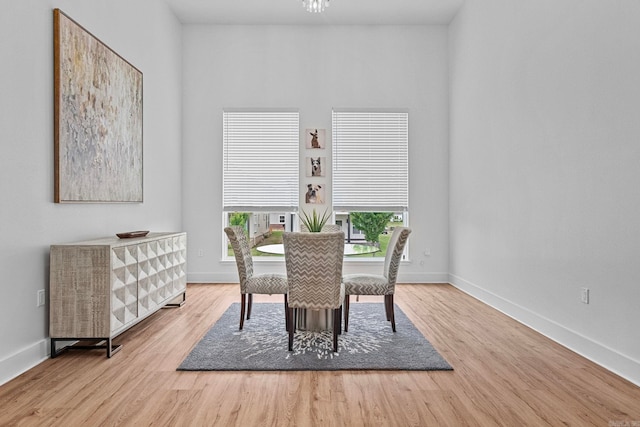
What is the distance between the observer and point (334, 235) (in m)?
2.94

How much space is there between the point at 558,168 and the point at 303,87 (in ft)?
12.7

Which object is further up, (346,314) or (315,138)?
(315,138)

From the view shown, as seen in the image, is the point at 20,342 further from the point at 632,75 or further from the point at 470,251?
the point at 470,251

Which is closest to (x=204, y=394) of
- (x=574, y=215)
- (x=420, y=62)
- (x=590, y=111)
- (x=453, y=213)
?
(x=574, y=215)

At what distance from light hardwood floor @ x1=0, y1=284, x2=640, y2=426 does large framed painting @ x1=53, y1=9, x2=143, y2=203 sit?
141 cm

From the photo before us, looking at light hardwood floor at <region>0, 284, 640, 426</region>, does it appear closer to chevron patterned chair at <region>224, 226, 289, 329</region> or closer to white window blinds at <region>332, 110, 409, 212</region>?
chevron patterned chair at <region>224, 226, 289, 329</region>

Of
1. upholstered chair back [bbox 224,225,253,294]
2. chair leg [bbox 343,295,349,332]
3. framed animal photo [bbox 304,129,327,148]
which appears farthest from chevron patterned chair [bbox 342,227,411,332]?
framed animal photo [bbox 304,129,327,148]

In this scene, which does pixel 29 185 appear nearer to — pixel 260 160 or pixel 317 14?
pixel 260 160

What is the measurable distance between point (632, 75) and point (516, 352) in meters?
2.14

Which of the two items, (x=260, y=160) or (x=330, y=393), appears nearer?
(x=330, y=393)

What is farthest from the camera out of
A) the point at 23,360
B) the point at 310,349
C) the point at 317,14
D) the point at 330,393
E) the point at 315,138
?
the point at 315,138

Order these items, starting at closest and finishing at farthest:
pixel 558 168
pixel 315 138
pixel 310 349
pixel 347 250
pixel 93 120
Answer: pixel 310 349, pixel 558 168, pixel 93 120, pixel 347 250, pixel 315 138

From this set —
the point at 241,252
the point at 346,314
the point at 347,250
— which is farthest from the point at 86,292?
the point at 347,250

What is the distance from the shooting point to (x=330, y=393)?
2432 mm
